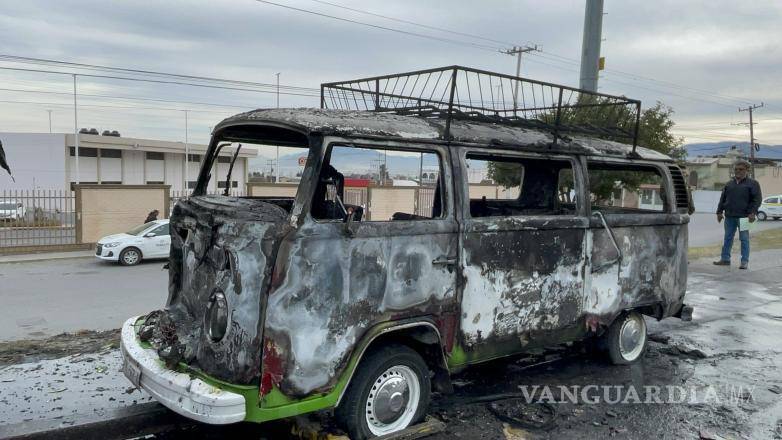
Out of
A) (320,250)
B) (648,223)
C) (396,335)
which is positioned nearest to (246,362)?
(320,250)

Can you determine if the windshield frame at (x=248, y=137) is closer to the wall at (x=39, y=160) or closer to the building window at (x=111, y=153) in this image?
the wall at (x=39, y=160)

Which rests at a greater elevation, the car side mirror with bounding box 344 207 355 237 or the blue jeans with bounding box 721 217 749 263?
the car side mirror with bounding box 344 207 355 237

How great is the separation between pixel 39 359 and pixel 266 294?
3544mm

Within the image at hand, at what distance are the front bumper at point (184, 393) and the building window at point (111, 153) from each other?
45.8 metres

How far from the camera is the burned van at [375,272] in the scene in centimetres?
329

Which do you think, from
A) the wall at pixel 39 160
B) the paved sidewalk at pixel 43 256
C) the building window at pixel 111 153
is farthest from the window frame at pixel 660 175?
the building window at pixel 111 153

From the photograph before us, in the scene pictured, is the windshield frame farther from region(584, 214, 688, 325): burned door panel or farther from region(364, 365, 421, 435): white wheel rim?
region(584, 214, 688, 325): burned door panel

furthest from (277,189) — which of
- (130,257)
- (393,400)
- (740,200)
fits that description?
(393,400)

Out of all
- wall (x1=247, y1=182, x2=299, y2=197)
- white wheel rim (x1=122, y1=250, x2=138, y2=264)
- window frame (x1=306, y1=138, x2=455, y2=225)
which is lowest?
white wheel rim (x1=122, y1=250, x2=138, y2=264)

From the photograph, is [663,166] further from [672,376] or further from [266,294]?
[266,294]

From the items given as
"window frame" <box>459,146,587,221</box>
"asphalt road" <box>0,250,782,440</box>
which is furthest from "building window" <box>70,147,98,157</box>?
"window frame" <box>459,146,587,221</box>

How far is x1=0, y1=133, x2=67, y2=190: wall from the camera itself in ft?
139

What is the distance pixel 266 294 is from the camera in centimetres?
A: 323

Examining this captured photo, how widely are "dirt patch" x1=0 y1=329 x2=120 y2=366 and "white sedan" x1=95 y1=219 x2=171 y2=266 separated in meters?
10.3
